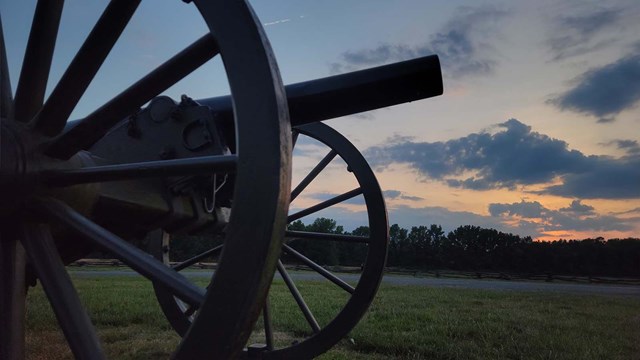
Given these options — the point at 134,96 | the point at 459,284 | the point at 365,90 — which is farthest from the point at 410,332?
the point at 459,284

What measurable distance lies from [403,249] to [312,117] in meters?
40.5

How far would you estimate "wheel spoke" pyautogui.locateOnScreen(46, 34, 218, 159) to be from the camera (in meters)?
1.38

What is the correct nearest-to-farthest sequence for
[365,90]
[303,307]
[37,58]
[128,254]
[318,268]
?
1. [128,254]
2. [37,58]
3. [365,90]
4. [303,307]
5. [318,268]

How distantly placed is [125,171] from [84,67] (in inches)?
14.8

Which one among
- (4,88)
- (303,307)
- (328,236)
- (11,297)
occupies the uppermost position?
(4,88)

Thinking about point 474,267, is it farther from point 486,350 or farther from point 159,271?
point 159,271

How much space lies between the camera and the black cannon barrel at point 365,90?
2191 mm

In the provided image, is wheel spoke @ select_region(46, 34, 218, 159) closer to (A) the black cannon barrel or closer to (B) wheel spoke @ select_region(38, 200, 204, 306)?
(B) wheel spoke @ select_region(38, 200, 204, 306)

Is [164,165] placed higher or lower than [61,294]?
higher

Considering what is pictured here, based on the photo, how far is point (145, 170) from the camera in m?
1.44

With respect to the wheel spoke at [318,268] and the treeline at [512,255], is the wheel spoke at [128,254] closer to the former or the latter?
the wheel spoke at [318,268]

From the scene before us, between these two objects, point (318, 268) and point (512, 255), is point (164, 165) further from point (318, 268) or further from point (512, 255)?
point (512, 255)

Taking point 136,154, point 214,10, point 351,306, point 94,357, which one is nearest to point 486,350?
point 351,306

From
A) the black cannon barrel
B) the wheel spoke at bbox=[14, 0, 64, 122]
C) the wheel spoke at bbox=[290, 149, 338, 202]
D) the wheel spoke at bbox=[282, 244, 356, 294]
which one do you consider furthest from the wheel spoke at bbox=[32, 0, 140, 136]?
the wheel spoke at bbox=[290, 149, 338, 202]
